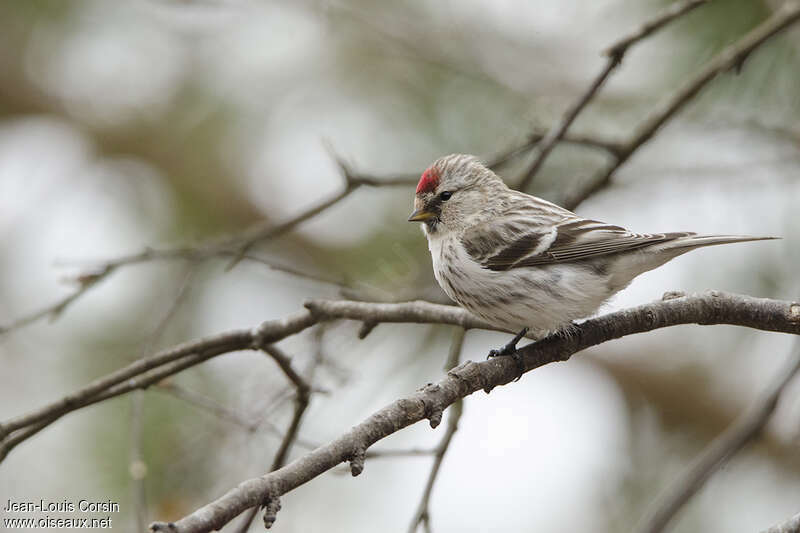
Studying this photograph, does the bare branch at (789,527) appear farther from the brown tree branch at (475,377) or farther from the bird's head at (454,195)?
the bird's head at (454,195)

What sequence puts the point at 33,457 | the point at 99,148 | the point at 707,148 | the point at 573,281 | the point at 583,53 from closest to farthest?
1. the point at 573,281
2. the point at 33,457
3. the point at 707,148
4. the point at 583,53
5. the point at 99,148

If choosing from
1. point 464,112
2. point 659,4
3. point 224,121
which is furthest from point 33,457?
point 659,4

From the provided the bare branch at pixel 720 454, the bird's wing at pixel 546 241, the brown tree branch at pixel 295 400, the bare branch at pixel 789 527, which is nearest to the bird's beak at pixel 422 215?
the bird's wing at pixel 546 241

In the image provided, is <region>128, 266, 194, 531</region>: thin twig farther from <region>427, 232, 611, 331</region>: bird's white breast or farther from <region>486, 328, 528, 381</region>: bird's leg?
<region>486, 328, 528, 381</region>: bird's leg

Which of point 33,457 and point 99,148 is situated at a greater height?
point 99,148

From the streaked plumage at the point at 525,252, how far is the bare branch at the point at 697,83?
36cm

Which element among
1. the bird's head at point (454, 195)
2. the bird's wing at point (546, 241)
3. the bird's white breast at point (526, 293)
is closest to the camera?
the bird's white breast at point (526, 293)

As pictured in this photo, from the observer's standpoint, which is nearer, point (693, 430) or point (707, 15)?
point (707, 15)

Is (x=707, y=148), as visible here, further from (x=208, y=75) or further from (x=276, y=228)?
(x=208, y=75)

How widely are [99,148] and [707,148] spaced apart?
3.56 metres

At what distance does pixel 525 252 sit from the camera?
3.19 metres

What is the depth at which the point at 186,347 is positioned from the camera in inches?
101

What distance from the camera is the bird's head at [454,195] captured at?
139 inches

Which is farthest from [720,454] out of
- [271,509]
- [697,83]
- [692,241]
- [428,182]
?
[271,509]
